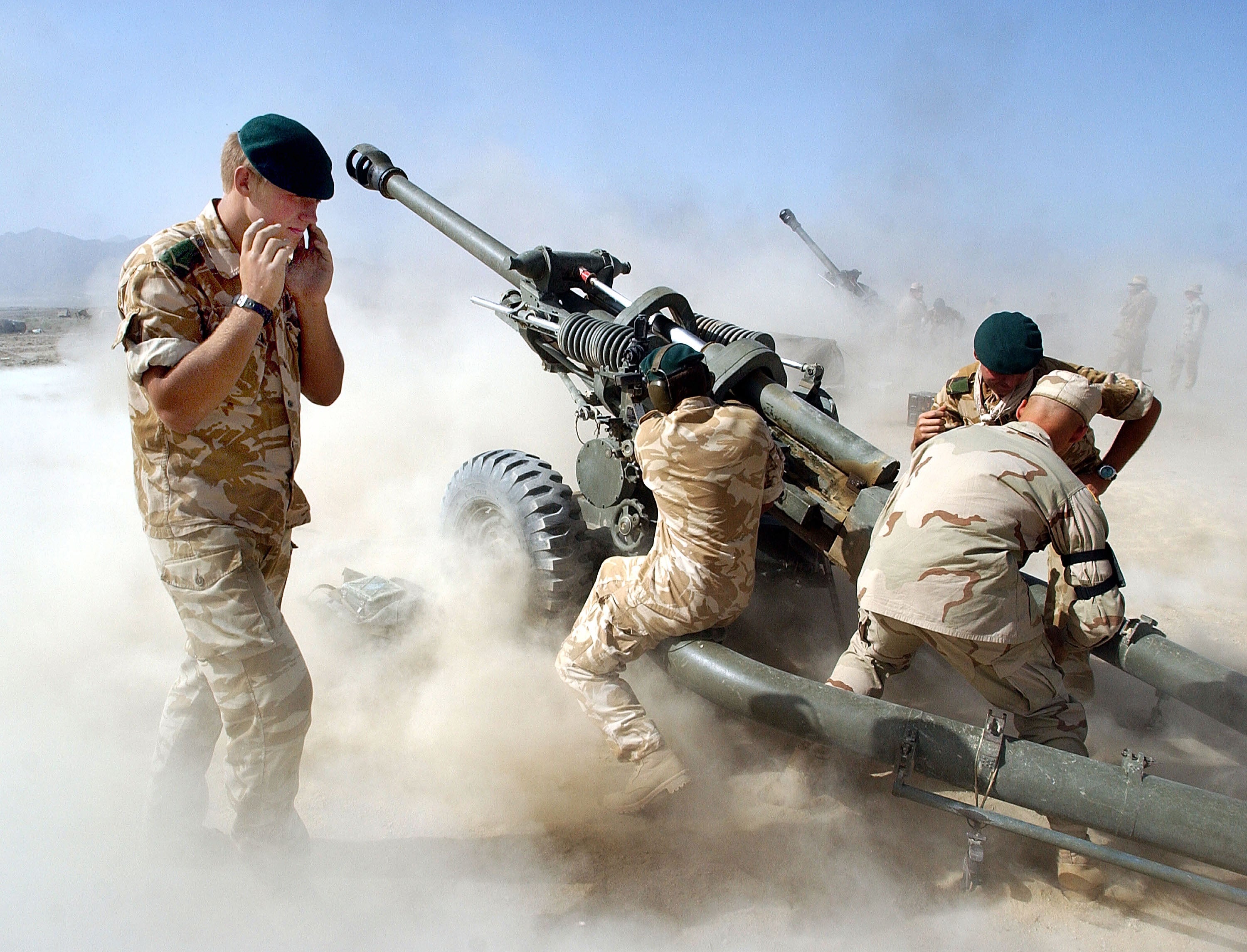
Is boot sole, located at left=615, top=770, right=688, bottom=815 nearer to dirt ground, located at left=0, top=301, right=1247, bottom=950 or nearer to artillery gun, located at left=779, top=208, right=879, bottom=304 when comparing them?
dirt ground, located at left=0, top=301, right=1247, bottom=950

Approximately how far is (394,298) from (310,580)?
656 cm

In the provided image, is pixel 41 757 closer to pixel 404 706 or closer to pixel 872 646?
pixel 404 706

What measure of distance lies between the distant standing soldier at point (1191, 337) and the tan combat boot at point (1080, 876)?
444 inches

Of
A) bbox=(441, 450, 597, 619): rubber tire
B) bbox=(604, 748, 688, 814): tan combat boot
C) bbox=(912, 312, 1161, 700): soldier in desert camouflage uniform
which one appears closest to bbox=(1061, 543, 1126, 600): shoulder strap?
bbox=(912, 312, 1161, 700): soldier in desert camouflage uniform

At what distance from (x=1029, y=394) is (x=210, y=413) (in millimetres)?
2600

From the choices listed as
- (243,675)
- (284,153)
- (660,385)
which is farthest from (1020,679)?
(284,153)

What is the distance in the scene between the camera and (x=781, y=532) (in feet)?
13.5

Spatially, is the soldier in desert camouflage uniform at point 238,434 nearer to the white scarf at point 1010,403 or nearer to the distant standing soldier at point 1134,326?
the white scarf at point 1010,403

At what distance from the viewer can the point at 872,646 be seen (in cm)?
295

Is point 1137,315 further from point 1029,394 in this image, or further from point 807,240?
point 1029,394

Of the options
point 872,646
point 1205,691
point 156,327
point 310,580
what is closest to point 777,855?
point 872,646

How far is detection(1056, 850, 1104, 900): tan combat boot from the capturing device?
265 centimetres

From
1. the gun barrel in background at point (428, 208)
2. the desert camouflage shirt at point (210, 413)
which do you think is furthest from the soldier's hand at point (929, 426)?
the desert camouflage shirt at point (210, 413)

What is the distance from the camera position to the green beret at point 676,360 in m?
2.92
